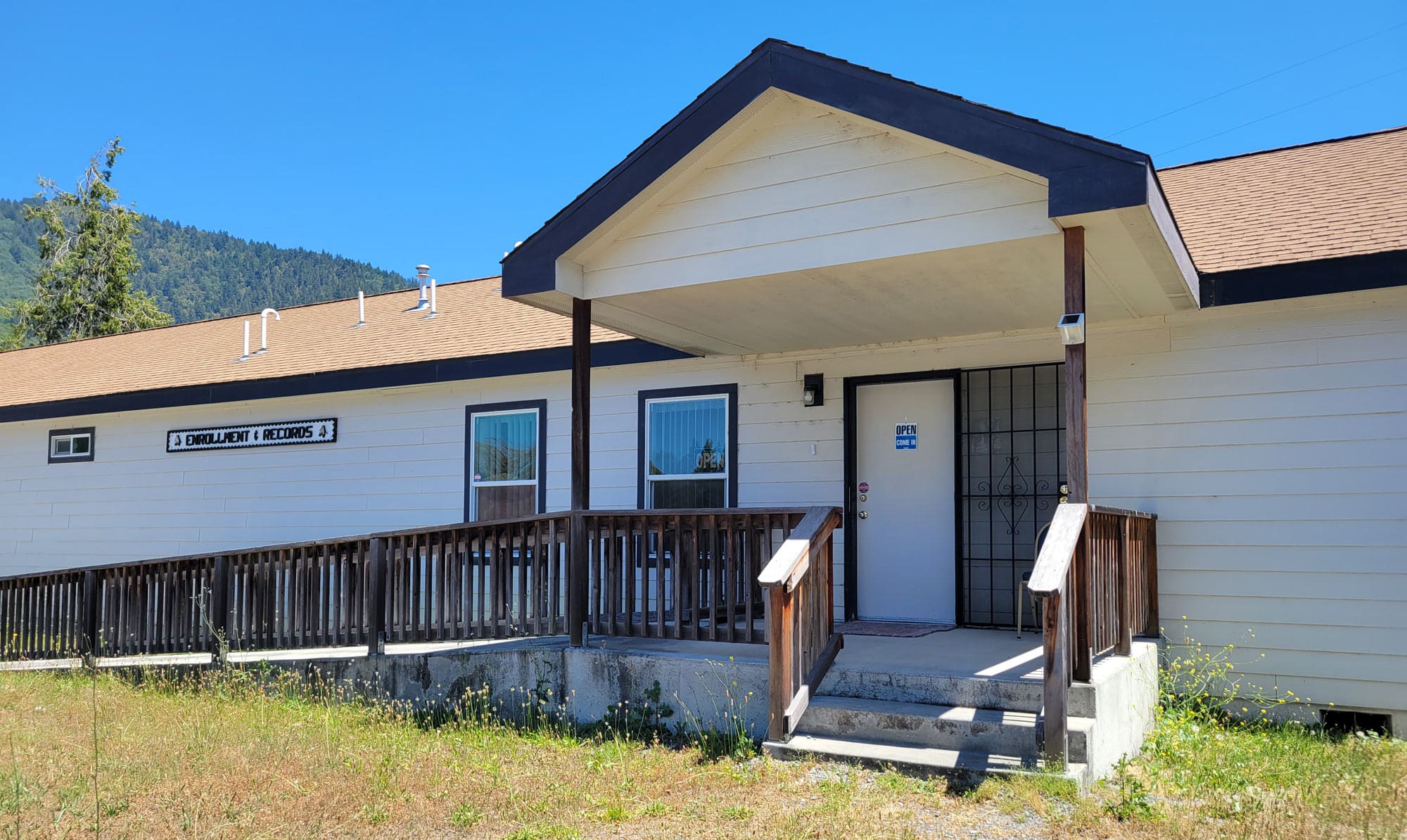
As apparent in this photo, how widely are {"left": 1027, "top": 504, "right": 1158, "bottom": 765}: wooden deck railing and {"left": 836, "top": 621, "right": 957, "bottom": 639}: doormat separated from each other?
1.61 m

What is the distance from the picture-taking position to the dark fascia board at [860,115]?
17.1 ft

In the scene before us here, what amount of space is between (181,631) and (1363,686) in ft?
30.3

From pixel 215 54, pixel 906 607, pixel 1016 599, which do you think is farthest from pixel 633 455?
pixel 215 54

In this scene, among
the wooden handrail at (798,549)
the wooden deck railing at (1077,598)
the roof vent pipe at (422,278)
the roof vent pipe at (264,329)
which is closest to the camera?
the wooden deck railing at (1077,598)

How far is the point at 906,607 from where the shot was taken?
8492 millimetres

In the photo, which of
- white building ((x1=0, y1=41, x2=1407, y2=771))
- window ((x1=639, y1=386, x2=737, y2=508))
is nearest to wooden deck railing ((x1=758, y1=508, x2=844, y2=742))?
white building ((x1=0, y1=41, x2=1407, y2=771))

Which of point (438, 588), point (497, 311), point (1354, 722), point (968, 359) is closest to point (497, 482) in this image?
point (497, 311)

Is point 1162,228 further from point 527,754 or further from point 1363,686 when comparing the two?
point 527,754

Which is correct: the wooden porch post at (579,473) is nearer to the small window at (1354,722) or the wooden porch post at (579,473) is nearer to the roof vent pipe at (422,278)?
the small window at (1354,722)

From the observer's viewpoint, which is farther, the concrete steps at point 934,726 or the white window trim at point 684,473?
the white window trim at point 684,473

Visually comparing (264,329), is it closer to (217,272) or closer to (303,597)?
(303,597)

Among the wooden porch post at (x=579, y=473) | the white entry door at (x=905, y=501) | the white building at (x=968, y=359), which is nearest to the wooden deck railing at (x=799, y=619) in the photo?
the white building at (x=968, y=359)

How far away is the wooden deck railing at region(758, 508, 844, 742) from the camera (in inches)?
223

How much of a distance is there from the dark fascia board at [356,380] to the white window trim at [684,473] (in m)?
0.43
